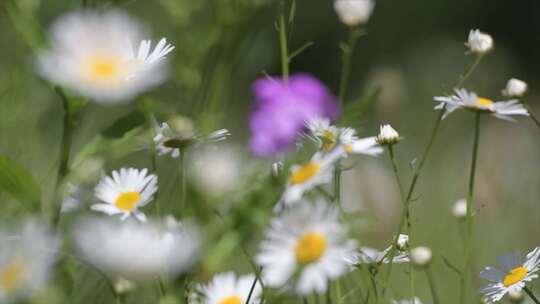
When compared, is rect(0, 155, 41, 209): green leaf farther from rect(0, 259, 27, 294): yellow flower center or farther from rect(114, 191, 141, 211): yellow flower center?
rect(0, 259, 27, 294): yellow flower center

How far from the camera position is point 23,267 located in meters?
0.40

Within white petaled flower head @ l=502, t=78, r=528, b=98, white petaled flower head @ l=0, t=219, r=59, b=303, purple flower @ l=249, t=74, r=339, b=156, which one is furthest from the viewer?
white petaled flower head @ l=502, t=78, r=528, b=98

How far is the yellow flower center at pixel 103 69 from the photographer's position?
482 millimetres

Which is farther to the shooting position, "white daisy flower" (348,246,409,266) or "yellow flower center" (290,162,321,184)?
"white daisy flower" (348,246,409,266)

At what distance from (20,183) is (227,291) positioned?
0.15 m

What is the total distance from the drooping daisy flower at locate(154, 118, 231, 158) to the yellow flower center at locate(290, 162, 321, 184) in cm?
8

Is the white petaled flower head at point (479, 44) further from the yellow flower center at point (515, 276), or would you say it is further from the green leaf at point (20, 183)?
the green leaf at point (20, 183)

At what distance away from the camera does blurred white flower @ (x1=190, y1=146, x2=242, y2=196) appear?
2.01 feet

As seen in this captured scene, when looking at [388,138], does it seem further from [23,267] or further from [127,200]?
[23,267]

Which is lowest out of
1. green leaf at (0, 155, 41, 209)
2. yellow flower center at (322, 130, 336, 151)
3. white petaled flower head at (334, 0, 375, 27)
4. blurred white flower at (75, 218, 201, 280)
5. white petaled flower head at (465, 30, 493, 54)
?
blurred white flower at (75, 218, 201, 280)

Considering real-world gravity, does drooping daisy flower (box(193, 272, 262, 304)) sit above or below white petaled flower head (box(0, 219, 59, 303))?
above

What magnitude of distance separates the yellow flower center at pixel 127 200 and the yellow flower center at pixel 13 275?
0.18m

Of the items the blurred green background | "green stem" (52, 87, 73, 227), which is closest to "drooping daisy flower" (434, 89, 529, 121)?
the blurred green background

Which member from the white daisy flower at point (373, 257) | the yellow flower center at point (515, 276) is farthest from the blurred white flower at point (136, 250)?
the yellow flower center at point (515, 276)
